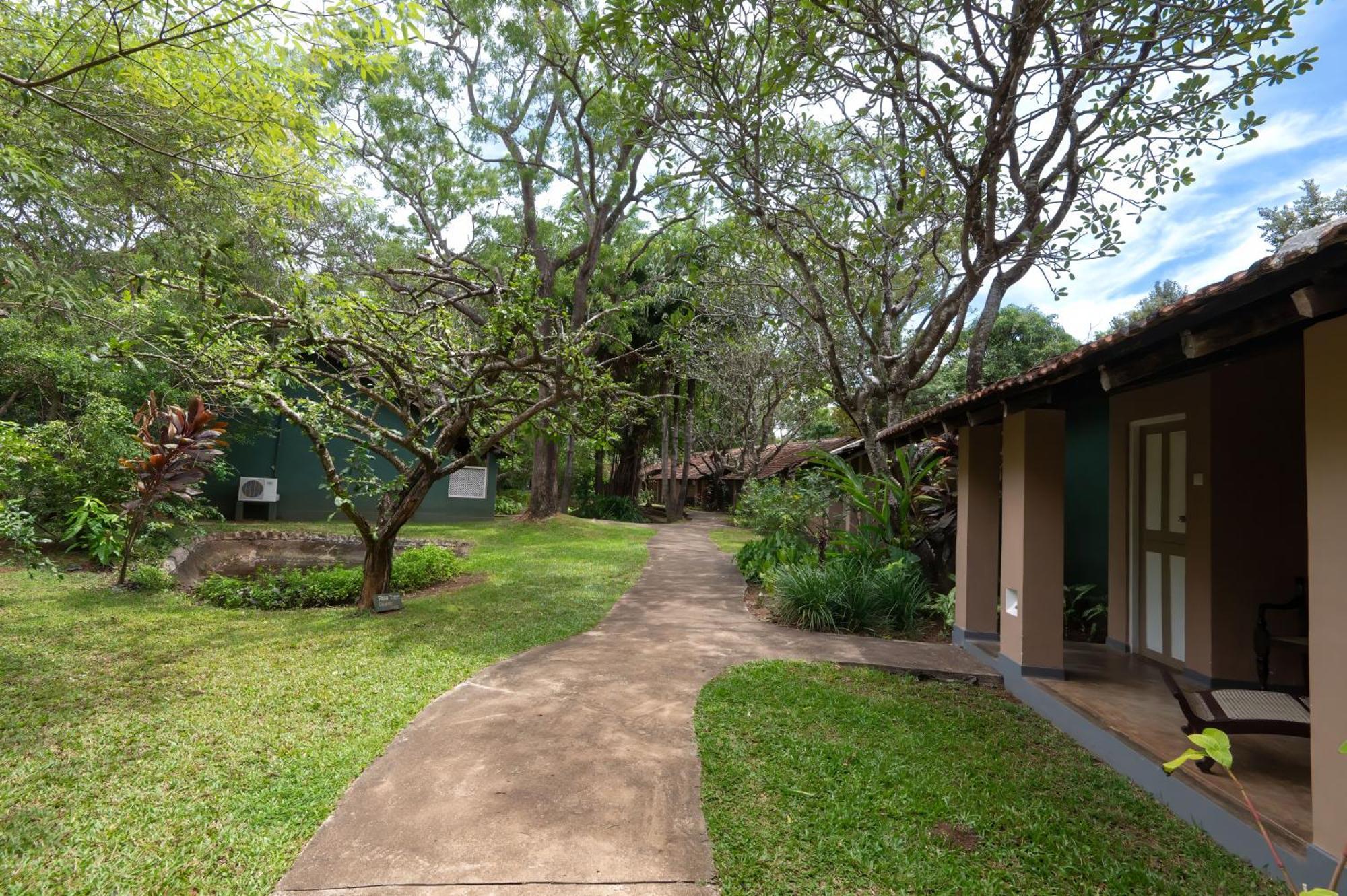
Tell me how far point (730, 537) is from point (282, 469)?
11973 millimetres

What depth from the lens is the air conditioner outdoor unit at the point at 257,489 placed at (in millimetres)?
14773

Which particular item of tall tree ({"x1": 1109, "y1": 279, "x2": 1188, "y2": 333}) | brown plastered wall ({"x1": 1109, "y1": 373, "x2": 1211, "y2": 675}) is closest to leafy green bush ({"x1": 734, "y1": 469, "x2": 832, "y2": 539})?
brown plastered wall ({"x1": 1109, "y1": 373, "x2": 1211, "y2": 675})

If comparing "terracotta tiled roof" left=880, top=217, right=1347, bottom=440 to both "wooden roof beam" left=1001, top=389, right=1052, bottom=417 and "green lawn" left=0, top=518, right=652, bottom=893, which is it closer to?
"wooden roof beam" left=1001, top=389, right=1052, bottom=417

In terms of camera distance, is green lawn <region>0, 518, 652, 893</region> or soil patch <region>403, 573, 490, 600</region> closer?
green lawn <region>0, 518, 652, 893</region>

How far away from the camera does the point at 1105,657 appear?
18.0 feet

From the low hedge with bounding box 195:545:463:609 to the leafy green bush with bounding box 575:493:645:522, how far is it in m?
13.4

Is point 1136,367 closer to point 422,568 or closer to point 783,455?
point 422,568

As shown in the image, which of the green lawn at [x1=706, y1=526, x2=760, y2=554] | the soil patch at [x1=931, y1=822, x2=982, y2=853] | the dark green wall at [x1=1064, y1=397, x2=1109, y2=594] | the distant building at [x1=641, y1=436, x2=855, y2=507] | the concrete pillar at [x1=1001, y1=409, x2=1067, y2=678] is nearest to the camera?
the soil patch at [x1=931, y1=822, x2=982, y2=853]

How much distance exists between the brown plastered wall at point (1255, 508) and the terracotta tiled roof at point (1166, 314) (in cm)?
149

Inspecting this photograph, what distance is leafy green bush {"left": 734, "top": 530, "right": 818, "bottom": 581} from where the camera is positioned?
9312mm

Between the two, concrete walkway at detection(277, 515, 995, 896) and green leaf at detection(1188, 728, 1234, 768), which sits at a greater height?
green leaf at detection(1188, 728, 1234, 768)

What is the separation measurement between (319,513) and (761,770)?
16.1 metres

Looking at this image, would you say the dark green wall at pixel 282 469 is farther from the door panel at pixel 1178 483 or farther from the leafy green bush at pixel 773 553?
the door panel at pixel 1178 483

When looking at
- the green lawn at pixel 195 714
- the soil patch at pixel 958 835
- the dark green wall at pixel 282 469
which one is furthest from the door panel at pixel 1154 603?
the dark green wall at pixel 282 469
